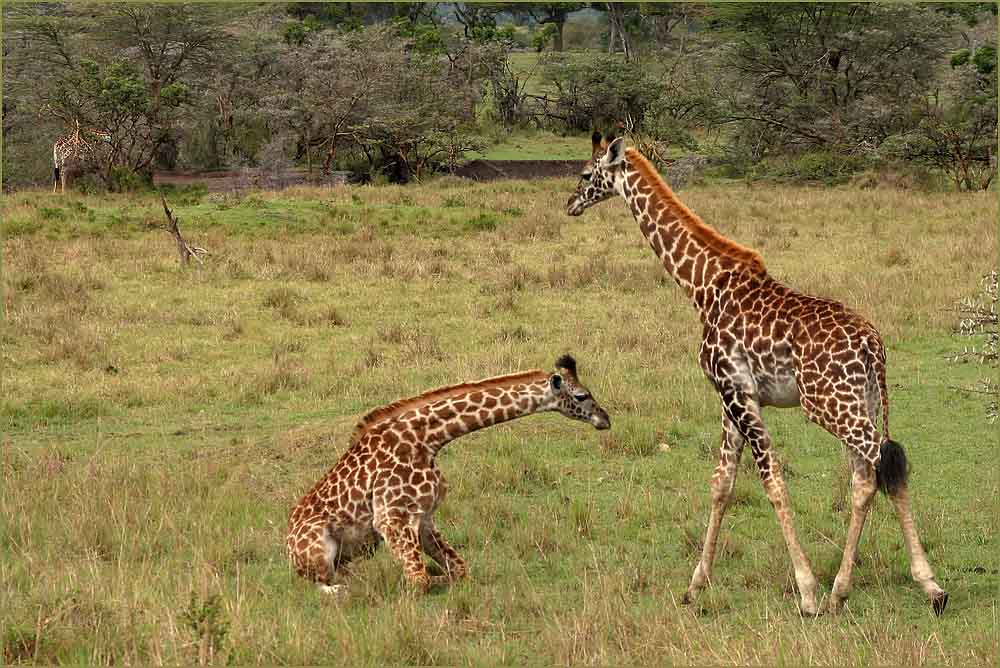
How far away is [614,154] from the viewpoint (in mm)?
7113

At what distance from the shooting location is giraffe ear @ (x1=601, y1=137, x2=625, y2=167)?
275 inches

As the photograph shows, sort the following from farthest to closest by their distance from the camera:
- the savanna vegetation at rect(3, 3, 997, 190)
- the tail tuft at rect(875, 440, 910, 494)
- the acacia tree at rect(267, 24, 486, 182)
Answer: the acacia tree at rect(267, 24, 486, 182), the savanna vegetation at rect(3, 3, 997, 190), the tail tuft at rect(875, 440, 910, 494)

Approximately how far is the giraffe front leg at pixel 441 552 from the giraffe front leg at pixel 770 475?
1511mm

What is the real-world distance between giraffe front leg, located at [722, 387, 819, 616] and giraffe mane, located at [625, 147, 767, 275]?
26.7 inches

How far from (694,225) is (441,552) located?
2135 mm

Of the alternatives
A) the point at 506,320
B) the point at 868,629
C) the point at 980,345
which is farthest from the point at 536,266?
the point at 868,629

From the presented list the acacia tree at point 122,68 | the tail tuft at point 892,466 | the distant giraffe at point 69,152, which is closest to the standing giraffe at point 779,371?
the tail tuft at point 892,466

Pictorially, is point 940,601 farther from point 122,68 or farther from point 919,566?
point 122,68

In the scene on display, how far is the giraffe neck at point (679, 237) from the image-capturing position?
664cm

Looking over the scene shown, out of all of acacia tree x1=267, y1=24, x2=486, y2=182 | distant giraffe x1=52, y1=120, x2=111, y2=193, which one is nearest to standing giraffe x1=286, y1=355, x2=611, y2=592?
distant giraffe x1=52, y1=120, x2=111, y2=193

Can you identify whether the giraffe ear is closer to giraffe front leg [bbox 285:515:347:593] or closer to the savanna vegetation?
giraffe front leg [bbox 285:515:347:593]

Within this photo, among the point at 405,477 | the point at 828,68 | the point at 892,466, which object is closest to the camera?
the point at 892,466

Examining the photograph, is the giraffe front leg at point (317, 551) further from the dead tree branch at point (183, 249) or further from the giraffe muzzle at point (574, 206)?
the dead tree branch at point (183, 249)

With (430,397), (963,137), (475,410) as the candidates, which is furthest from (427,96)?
(475,410)
